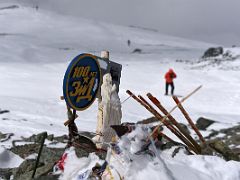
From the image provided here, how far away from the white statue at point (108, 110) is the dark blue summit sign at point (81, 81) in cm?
24

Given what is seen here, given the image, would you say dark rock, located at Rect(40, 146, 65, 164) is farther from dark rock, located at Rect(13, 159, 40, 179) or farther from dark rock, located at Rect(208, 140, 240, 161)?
dark rock, located at Rect(208, 140, 240, 161)

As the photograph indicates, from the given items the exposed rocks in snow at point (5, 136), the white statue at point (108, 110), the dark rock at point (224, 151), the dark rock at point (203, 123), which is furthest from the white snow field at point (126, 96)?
the white statue at point (108, 110)

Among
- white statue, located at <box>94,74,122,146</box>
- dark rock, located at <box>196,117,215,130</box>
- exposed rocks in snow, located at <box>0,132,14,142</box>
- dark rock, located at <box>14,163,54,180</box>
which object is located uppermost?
white statue, located at <box>94,74,122,146</box>

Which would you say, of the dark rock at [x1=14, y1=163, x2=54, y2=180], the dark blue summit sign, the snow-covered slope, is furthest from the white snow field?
the dark rock at [x1=14, y1=163, x2=54, y2=180]


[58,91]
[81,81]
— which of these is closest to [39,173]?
[81,81]

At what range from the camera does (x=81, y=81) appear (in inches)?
215

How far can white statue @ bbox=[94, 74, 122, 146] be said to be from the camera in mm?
6088

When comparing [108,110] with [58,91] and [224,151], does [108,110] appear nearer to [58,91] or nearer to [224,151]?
[224,151]

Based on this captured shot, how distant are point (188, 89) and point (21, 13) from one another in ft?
247

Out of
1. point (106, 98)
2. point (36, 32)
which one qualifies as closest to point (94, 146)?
point (106, 98)

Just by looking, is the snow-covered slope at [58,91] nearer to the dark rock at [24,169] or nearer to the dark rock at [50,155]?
the dark rock at [50,155]

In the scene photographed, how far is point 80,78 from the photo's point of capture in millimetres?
5430

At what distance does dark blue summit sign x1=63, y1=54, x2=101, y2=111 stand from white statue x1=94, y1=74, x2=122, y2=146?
0.78 ft

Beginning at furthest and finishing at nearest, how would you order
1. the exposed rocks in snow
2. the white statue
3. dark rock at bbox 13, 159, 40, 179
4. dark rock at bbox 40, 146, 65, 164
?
the exposed rocks in snow, dark rock at bbox 40, 146, 65, 164, dark rock at bbox 13, 159, 40, 179, the white statue
